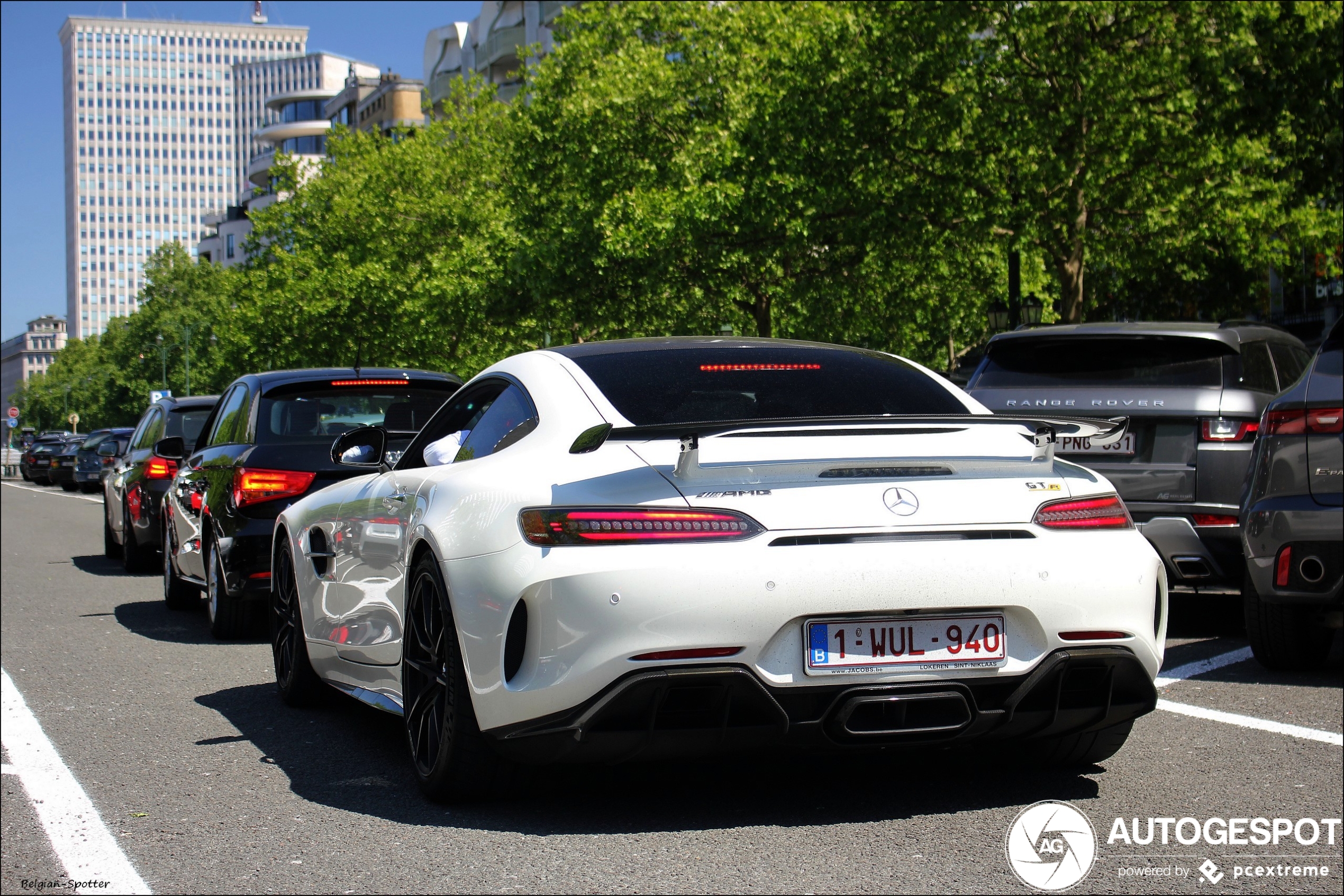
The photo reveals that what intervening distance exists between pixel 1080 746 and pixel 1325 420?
256cm

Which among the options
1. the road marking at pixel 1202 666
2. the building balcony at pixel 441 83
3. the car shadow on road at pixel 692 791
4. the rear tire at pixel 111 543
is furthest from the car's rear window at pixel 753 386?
the building balcony at pixel 441 83

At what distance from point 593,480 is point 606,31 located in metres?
37.5

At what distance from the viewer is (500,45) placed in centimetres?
8219

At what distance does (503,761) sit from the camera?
15.2 ft

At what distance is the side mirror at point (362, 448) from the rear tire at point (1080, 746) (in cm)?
271

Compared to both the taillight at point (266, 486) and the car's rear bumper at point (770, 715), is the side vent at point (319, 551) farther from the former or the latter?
the taillight at point (266, 486)

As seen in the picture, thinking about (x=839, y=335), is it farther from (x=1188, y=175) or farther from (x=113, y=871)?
(x=113, y=871)

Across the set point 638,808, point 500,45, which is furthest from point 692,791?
point 500,45

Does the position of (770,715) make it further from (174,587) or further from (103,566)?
(103,566)

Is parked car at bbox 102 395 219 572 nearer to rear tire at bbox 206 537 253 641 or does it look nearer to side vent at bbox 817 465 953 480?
rear tire at bbox 206 537 253 641

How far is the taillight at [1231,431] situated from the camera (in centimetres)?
870

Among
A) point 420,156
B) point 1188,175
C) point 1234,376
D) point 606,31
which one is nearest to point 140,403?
point 420,156

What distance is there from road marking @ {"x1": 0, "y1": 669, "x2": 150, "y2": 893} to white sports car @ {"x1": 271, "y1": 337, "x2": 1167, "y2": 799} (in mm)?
942

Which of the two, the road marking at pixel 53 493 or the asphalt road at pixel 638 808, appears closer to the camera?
the asphalt road at pixel 638 808
